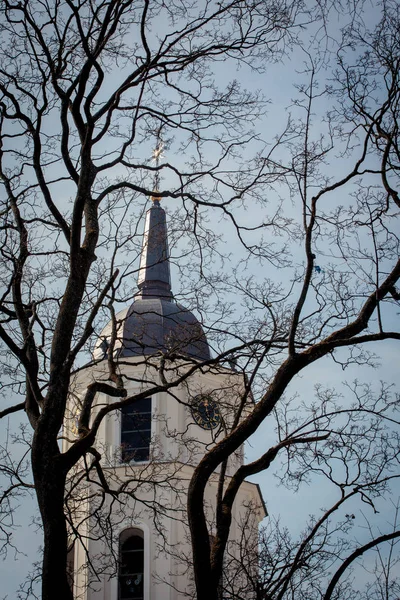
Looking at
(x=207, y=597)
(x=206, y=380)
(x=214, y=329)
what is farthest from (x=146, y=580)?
(x=207, y=597)

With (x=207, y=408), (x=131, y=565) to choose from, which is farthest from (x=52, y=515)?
(x=131, y=565)

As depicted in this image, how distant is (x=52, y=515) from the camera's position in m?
10.2

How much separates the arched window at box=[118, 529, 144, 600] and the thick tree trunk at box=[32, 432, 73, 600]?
23938 mm

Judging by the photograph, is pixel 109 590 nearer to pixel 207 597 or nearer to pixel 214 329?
pixel 214 329

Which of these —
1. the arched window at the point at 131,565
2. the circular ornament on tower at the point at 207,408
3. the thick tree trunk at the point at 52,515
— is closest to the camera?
the thick tree trunk at the point at 52,515

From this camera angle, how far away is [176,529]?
36156mm

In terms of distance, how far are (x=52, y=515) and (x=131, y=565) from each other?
2591cm

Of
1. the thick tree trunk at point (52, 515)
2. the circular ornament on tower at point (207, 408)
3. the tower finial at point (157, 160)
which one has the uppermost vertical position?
the tower finial at point (157, 160)

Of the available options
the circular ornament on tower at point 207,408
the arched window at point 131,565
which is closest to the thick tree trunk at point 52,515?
the circular ornament on tower at point 207,408

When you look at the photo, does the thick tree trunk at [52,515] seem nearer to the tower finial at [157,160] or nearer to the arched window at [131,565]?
the tower finial at [157,160]

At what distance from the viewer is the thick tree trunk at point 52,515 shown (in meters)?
10.1

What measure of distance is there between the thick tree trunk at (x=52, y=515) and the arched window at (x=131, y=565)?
2394 centimetres

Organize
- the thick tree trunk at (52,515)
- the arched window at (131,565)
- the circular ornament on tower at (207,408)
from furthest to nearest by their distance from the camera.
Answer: the arched window at (131,565)
the circular ornament on tower at (207,408)
the thick tree trunk at (52,515)

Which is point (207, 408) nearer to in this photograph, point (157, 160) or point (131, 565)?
point (157, 160)
